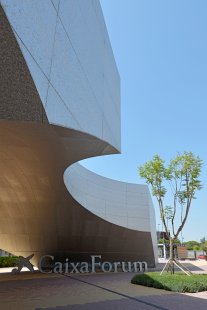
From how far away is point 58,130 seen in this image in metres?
7.50

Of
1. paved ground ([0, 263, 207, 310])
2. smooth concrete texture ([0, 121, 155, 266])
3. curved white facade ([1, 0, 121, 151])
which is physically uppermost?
curved white facade ([1, 0, 121, 151])

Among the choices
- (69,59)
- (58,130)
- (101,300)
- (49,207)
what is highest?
(69,59)

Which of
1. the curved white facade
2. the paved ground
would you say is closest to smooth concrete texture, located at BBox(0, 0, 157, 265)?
the curved white facade

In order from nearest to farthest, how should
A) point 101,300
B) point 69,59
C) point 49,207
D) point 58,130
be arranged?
point 69,59 < point 58,130 < point 101,300 < point 49,207

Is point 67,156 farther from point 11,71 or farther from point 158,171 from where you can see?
point 158,171

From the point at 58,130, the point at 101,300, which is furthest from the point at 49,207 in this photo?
the point at 58,130

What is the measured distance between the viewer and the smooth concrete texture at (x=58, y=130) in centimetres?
504

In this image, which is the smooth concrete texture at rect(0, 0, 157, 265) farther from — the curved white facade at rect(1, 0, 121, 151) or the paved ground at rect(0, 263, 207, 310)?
the paved ground at rect(0, 263, 207, 310)

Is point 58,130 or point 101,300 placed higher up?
point 58,130

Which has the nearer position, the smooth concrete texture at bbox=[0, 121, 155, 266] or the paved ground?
the paved ground

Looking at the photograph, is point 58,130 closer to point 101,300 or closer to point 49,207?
point 101,300

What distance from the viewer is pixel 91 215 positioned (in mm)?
20484

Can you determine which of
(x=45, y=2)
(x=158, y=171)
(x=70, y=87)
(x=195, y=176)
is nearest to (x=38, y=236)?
(x=158, y=171)

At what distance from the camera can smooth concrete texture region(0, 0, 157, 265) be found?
5043 mm
